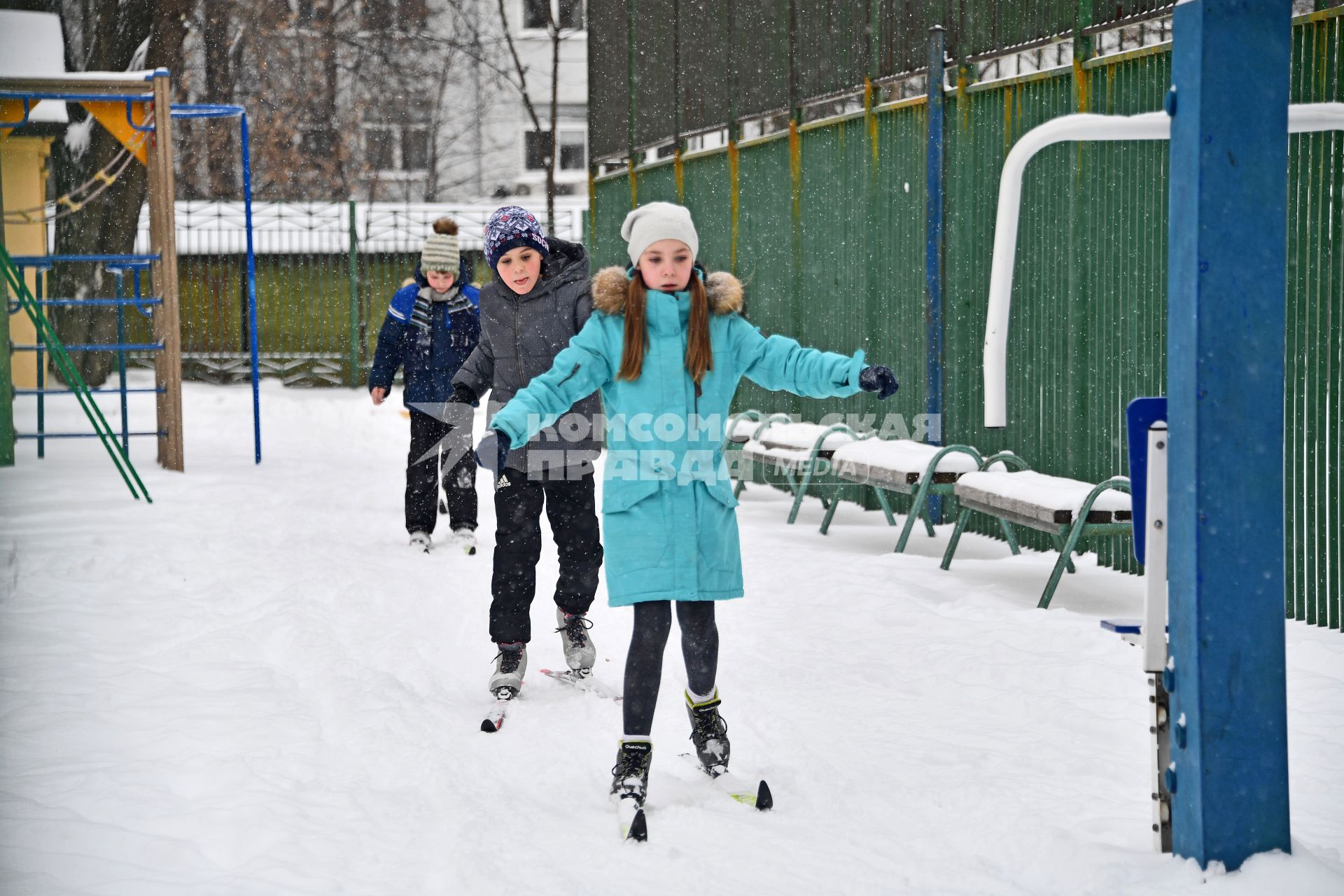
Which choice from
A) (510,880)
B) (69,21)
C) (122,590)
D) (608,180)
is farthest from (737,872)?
(69,21)

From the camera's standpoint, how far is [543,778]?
3.94 meters

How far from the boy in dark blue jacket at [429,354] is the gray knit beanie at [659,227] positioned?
384 cm

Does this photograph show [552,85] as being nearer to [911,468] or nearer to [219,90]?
[219,90]

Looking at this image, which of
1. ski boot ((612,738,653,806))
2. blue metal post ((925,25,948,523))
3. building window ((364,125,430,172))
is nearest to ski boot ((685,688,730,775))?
ski boot ((612,738,653,806))

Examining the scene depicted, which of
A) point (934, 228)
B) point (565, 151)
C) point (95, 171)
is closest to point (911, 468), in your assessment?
point (934, 228)

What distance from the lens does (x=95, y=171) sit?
62.0 ft

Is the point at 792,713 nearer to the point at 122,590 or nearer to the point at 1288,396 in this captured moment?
the point at 1288,396

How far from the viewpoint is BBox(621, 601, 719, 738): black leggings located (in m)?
3.69

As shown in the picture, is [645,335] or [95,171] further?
[95,171]

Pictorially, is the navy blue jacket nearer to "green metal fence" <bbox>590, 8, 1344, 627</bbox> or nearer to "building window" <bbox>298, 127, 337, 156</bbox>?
"green metal fence" <bbox>590, 8, 1344, 627</bbox>

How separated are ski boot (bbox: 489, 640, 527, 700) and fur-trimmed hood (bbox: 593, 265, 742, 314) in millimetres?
1530

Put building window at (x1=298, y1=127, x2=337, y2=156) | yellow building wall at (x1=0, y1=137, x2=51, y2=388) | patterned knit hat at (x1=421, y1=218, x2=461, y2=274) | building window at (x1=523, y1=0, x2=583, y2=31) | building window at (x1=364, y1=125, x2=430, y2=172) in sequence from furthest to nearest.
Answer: building window at (x1=364, y1=125, x2=430, y2=172) < building window at (x1=523, y1=0, x2=583, y2=31) < building window at (x1=298, y1=127, x2=337, y2=156) < yellow building wall at (x1=0, y1=137, x2=51, y2=388) < patterned knit hat at (x1=421, y1=218, x2=461, y2=274)

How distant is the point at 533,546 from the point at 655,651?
127cm

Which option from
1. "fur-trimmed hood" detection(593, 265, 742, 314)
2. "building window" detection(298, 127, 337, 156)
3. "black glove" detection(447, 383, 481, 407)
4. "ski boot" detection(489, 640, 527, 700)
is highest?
"building window" detection(298, 127, 337, 156)
